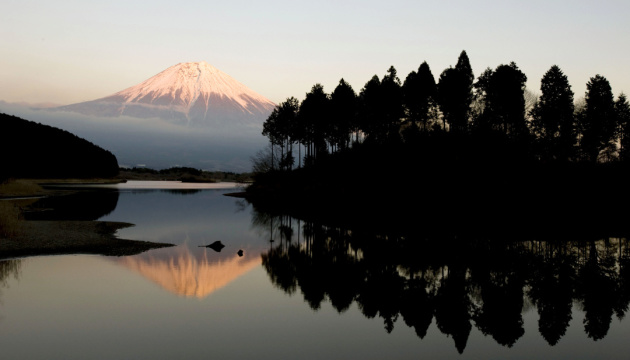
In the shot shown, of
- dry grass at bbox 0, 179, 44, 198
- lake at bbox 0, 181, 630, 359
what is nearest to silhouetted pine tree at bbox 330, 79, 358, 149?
dry grass at bbox 0, 179, 44, 198

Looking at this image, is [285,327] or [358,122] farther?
[358,122]

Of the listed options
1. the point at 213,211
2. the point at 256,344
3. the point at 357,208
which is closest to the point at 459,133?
the point at 357,208

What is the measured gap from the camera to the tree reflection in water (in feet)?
58.0

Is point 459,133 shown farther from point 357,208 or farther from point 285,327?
point 285,327

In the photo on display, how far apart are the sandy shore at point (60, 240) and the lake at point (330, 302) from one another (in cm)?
172

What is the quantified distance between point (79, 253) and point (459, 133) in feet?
173

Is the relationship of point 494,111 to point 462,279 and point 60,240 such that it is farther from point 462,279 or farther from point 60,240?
point 60,240

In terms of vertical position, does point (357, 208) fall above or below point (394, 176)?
below

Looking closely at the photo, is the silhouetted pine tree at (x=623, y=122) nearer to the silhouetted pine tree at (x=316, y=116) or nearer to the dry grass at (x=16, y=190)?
the silhouetted pine tree at (x=316, y=116)

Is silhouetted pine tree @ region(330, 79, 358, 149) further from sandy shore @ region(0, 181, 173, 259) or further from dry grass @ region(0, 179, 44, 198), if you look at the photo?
sandy shore @ region(0, 181, 173, 259)

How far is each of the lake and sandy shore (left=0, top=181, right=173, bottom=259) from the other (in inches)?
67.7

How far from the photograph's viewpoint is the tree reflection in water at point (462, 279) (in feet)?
58.0

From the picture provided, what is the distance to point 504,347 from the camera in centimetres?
1504

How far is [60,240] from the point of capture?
108ft
